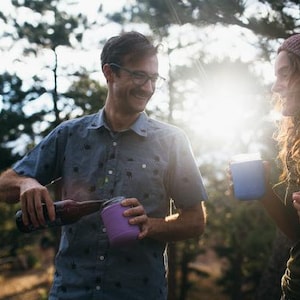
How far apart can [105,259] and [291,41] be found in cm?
134

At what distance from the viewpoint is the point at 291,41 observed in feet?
6.24

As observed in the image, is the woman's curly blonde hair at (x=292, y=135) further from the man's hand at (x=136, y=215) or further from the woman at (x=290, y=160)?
the man's hand at (x=136, y=215)

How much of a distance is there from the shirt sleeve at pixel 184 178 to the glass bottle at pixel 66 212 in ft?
1.26

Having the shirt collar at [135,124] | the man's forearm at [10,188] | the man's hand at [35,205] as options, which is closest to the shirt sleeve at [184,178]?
the shirt collar at [135,124]

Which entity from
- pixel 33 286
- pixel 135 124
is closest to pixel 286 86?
pixel 135 124

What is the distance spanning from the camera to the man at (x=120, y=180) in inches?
69.9

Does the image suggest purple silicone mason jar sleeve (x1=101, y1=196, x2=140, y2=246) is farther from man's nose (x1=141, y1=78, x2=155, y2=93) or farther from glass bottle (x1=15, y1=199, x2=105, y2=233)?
man's nose (x1=141, y1=78, x2=155, y2=93)

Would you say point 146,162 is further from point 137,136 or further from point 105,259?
point 105,259

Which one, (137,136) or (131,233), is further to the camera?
(137,136)

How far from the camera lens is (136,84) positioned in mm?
2016

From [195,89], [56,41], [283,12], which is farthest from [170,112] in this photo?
[283,12]

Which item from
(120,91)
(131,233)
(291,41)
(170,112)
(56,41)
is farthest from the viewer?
(170,112)

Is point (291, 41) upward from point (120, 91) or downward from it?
upward

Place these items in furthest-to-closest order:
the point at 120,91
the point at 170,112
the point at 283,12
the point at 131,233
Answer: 1. the point at 170,112
2. the point at 283,12
3. the point at 120,91
4. the point at 131,233
